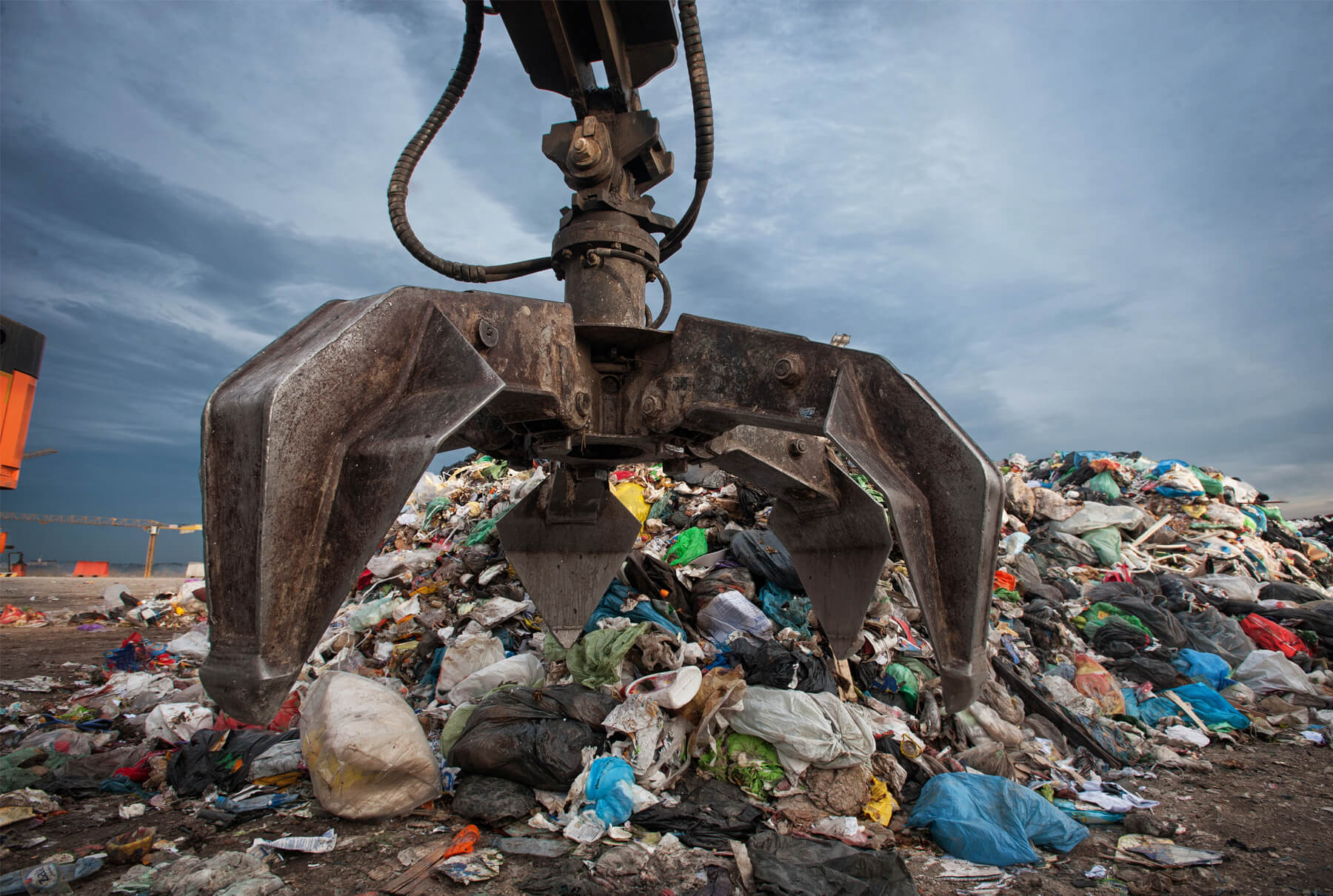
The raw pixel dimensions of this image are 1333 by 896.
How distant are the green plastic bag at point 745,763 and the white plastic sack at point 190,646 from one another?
421cm

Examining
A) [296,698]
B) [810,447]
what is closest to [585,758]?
[810,447]

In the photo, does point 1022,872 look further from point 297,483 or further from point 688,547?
point 688,547

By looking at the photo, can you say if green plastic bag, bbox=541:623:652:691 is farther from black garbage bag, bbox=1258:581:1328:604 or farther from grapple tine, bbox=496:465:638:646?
black garbage bag, bbox=1258:581:1328:604

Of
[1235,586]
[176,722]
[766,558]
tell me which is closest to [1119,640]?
[1235,586]

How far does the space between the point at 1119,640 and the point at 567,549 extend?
446 centimetres

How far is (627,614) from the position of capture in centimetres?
430

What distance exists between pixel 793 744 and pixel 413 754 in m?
1.51

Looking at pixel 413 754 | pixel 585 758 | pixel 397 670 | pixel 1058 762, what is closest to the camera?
pixel 413 754

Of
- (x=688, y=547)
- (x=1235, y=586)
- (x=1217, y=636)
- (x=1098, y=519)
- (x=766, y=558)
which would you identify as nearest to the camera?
(x=766, y=558)

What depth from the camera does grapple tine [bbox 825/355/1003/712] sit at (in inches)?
67.7

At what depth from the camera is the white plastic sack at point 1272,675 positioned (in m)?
4.98

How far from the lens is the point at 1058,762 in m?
3.73

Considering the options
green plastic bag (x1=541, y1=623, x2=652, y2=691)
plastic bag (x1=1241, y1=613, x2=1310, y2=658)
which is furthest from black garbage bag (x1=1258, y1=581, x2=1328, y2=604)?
green plastic bag (x1=541, y1=623, x2=652, y2=691)

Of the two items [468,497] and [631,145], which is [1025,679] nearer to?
[631,145]
